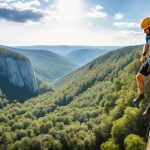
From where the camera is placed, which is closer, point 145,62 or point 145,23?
point 145,23

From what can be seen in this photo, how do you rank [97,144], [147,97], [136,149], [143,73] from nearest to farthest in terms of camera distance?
[143,73] < [136,149] < [147,97] < [97,144]

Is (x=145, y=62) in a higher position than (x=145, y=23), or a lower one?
lower

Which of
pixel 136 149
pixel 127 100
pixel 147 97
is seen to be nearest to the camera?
pixel 136 149

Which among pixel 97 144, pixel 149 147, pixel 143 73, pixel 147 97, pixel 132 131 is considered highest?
pixel 143 73

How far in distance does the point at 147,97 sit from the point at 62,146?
70833 mm

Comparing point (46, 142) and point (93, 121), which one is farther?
point (93, 121)

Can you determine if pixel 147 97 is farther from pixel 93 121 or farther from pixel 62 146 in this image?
pixel 93 121

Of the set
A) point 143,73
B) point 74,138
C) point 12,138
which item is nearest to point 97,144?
point 74,138

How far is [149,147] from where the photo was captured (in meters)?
16.9

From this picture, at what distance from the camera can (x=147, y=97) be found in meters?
98.9

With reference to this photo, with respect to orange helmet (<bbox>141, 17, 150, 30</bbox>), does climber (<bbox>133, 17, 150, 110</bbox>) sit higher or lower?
lower

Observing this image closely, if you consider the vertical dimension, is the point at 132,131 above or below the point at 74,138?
above

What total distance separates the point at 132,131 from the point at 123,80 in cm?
5659

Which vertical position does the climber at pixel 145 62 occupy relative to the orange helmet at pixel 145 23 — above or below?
below
